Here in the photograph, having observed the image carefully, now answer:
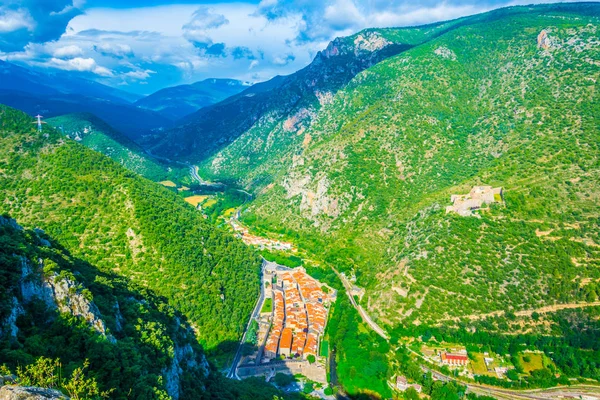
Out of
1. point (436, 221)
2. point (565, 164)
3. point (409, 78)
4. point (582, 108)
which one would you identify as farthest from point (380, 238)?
point (409, 78)

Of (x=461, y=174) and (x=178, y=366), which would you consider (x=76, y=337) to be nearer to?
(x=178, y=366)

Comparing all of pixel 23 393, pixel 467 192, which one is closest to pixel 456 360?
pixel 467 192

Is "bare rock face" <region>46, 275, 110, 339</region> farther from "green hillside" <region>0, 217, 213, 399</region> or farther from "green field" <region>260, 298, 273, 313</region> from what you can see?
"green field" <region>260, 298, 273, 313</region>

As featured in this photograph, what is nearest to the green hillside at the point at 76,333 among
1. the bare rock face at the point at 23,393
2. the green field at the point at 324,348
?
the bare rock face at the point at 23,393

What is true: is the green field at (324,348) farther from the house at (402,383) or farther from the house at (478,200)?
the house at (478,200)

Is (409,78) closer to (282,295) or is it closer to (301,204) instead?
(301,204)

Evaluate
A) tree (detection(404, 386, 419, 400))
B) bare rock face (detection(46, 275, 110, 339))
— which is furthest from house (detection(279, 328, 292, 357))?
bare rock face (detection(46, 275, 110, 339))
